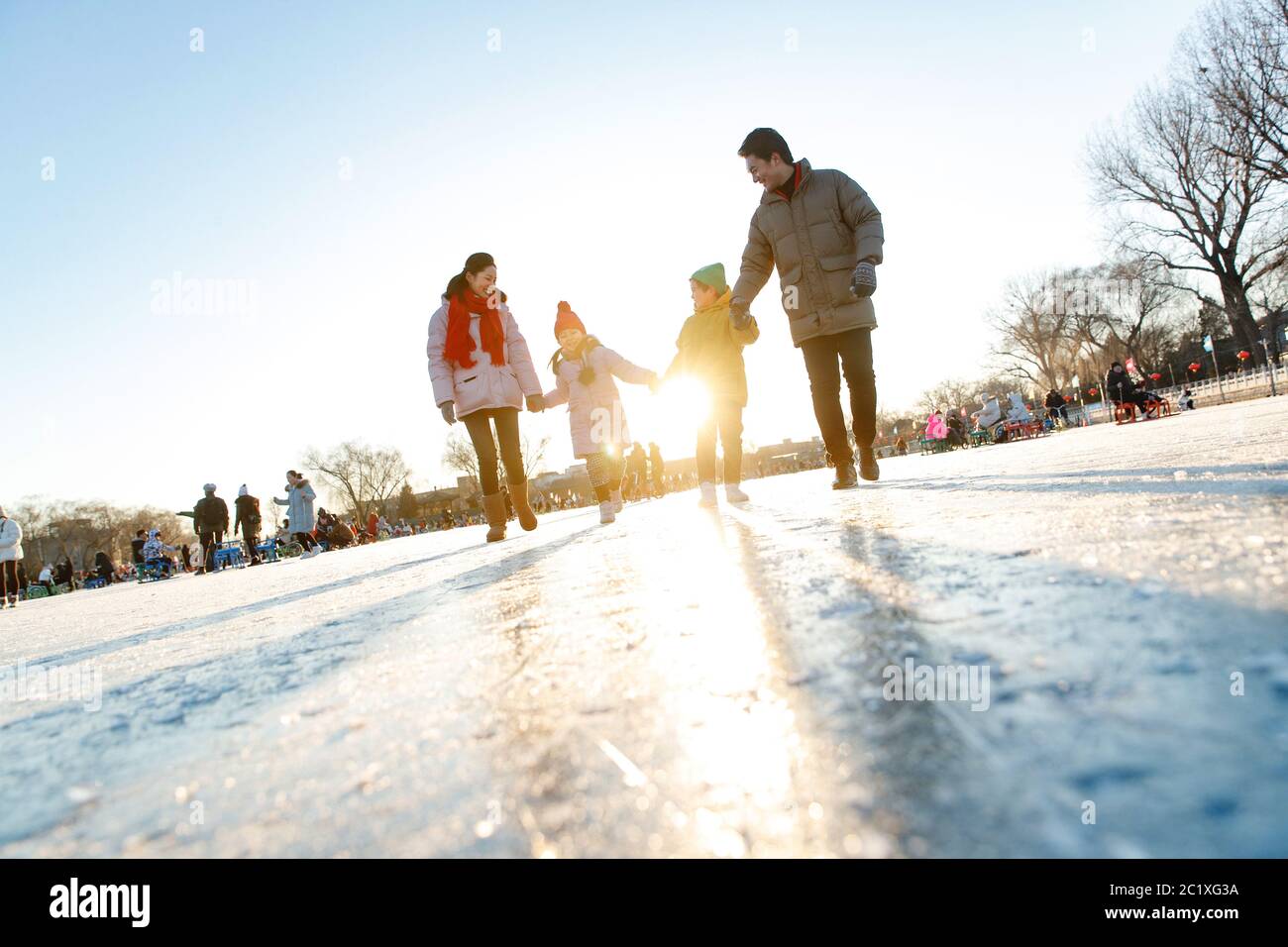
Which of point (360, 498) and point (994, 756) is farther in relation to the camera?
point (360, 498)

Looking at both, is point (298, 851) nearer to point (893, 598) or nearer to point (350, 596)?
point (893, 598)

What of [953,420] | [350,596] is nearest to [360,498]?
[953,420]

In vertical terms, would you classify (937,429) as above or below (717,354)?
below

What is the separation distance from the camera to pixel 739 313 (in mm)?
4543

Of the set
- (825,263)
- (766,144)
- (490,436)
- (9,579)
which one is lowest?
(9,579)

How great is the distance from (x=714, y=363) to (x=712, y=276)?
2.19ft

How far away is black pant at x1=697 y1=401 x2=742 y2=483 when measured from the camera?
16.3ft

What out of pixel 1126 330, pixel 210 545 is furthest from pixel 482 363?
pixel 1126 330

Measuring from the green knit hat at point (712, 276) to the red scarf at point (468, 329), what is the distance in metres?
1.48

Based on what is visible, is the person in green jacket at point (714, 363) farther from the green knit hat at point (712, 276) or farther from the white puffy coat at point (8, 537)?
the white puffy coat at point (8, 537)

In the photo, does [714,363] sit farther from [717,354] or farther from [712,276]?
[712,276]

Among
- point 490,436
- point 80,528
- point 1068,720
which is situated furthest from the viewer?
point 80,528
